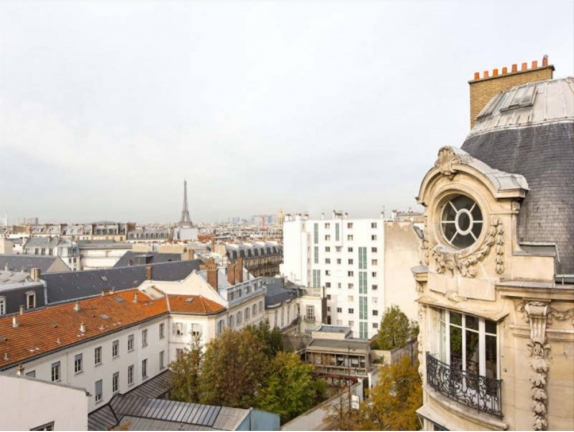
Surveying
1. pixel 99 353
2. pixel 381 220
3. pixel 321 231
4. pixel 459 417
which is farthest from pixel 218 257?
pixel 459 417

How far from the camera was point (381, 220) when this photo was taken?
63938 mm

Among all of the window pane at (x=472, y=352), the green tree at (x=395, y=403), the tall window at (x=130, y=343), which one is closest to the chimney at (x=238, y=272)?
the tall window at (x=130, y=343)

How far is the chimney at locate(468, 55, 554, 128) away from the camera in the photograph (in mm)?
13914

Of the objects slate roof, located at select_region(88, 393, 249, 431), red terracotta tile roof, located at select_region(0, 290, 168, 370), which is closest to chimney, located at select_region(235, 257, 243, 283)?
red terracotta tile roof, located at select_region(0, 290, 168, 370)

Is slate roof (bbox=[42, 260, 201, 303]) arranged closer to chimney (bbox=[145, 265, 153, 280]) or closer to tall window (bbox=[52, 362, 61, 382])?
chimney (bbox=[145, 265, 153, 280])

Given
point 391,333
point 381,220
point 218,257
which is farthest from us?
point 218,257

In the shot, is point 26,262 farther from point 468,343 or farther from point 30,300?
point 468,343

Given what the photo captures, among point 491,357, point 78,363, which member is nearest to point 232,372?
point 78,363

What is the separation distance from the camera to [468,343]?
10547 mm

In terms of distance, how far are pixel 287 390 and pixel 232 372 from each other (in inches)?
173

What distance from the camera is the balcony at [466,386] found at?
9727 mm

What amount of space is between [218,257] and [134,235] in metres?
65.7

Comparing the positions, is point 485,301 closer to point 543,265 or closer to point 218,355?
point 543,265

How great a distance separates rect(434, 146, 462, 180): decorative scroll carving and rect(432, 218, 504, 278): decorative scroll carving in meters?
1.53
